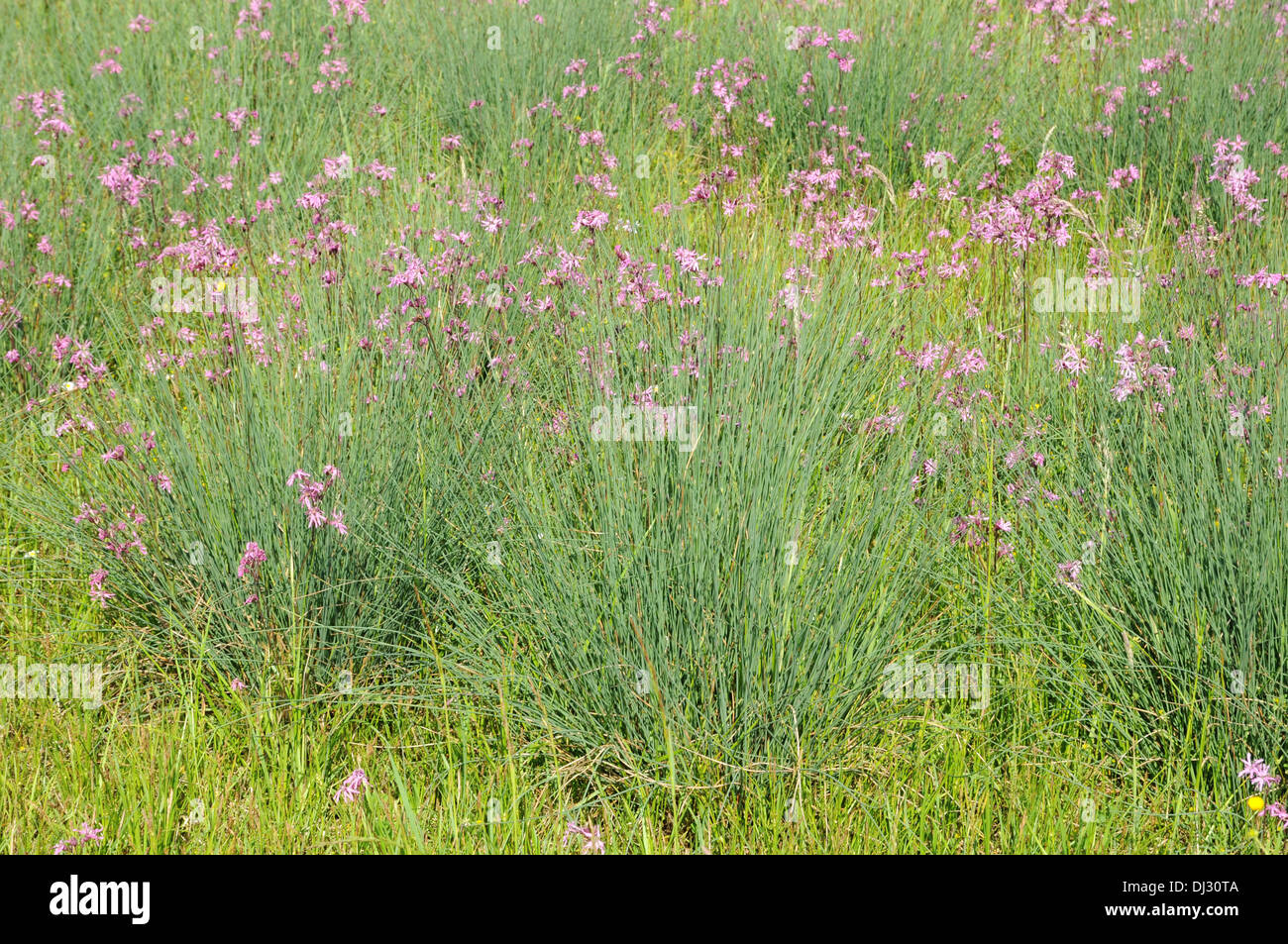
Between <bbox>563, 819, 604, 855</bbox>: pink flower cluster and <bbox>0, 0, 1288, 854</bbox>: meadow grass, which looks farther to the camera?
<bbox>0, 0, 1288, 854</bbox>: meadow grass

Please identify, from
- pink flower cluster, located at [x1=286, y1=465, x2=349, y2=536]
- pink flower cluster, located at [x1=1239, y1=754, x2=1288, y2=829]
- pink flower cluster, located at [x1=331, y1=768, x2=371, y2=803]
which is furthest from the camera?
pink flower cluster, located at [x1=286, y1=465, x2=349, y2=536]

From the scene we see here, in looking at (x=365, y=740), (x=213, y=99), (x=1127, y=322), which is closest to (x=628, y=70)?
(x=213, y=99)

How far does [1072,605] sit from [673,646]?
0.97m

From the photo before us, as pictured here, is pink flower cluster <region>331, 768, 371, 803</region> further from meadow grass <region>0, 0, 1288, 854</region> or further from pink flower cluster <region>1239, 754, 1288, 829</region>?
pink flower cluster <region>1239, 754, 1288, 829</region>

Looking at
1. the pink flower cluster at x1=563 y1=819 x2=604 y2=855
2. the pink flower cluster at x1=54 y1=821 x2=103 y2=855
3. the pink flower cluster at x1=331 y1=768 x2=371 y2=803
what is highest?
the pink flower cluster at x1=331 y1=768 x2=371 y2=803

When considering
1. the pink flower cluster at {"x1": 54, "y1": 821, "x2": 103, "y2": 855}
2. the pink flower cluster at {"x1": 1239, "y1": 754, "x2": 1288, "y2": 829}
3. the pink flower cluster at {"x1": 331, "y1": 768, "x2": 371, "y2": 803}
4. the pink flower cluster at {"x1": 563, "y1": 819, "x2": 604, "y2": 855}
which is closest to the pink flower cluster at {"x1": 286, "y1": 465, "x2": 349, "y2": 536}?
the pink flower cluster at {"x1": 331, "y1": 768, "x2": 371, "y2": 803}

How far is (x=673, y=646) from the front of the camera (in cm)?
243

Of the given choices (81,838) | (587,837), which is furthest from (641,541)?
(81,838)

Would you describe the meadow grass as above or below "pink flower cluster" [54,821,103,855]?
above

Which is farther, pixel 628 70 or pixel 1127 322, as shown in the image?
pixel 628 70

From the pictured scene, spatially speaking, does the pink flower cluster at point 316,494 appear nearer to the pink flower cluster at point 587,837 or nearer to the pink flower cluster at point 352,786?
the pink flower cluster at point 352,786

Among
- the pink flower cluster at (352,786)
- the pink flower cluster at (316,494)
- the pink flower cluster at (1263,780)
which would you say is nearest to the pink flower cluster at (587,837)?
the pink flower cluster at (352,786)

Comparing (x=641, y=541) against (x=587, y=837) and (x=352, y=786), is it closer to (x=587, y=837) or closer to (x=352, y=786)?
(x=587, y=837)
